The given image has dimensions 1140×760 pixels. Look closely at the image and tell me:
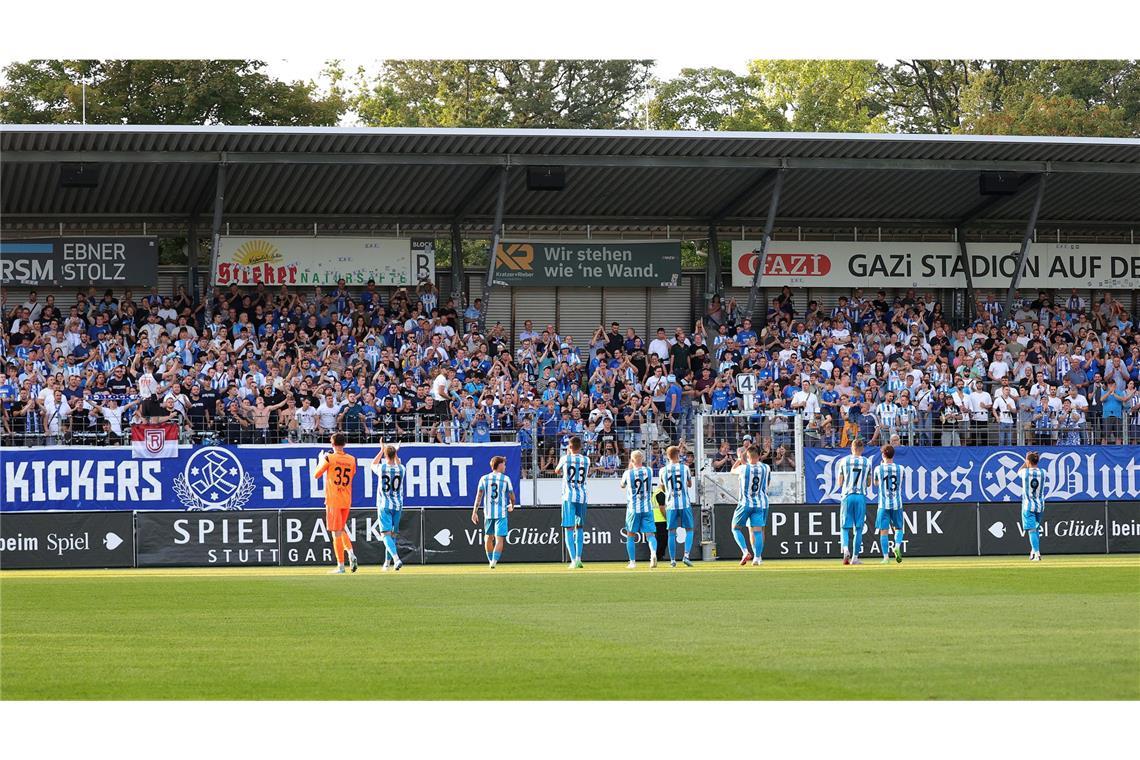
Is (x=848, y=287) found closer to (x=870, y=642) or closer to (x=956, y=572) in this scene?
(x=956, y=572)

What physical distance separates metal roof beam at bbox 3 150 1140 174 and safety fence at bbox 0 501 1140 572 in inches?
375

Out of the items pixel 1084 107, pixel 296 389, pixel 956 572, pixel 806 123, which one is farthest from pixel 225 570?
pixel 1084 107

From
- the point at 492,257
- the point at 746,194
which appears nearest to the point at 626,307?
the point at 746,194

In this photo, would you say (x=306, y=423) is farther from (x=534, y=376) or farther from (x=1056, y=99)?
(x=1056, y=99)

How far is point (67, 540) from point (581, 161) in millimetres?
14765

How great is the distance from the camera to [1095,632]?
13.0 meters

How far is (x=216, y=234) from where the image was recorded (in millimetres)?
34281

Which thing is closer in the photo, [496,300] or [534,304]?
[496,300]

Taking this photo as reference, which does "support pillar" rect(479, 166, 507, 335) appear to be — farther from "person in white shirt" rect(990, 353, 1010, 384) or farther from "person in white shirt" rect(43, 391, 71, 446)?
"person in white shirt" rect(990, 353, 1010, 384)

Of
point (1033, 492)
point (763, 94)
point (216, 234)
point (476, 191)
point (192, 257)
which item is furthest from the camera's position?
point (763, 94)

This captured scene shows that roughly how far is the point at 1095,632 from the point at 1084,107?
168 ft

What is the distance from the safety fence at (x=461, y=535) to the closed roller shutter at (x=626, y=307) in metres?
12.3

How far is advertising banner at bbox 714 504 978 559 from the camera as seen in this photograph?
27281mm

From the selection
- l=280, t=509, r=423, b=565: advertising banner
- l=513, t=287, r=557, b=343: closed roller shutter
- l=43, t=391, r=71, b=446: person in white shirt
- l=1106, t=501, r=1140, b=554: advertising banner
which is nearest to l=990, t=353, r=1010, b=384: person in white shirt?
l=1106, t=501, r=1140, b=554: advertising banner
